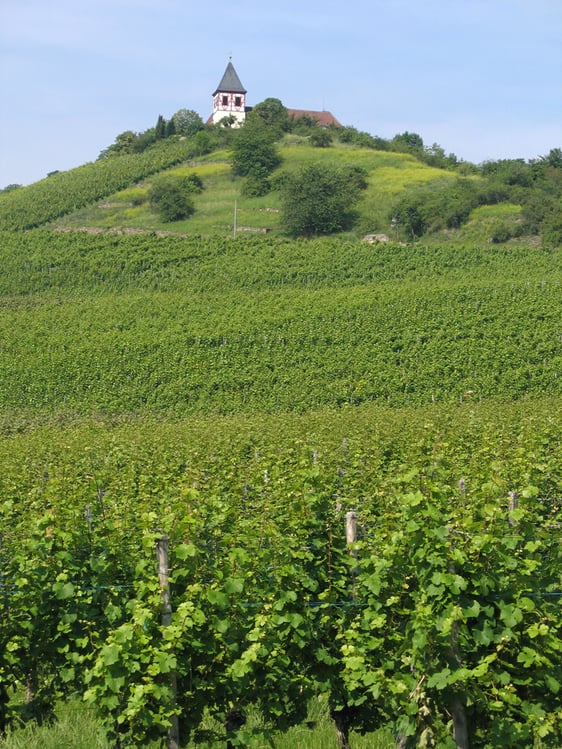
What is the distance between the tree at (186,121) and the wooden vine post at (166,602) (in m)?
104

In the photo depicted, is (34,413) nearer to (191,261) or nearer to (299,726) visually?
(191,261)

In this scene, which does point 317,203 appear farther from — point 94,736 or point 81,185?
point 94,736

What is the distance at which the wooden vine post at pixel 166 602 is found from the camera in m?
7.50

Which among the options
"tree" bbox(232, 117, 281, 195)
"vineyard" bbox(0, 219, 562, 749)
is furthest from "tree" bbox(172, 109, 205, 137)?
"vineyard" bbox(0, 219, 562, 749)

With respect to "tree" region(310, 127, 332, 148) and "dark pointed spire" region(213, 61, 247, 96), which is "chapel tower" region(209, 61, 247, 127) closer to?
"dark pointed spire" region(213, 61, 247, 96)

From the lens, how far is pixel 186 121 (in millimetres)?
113125

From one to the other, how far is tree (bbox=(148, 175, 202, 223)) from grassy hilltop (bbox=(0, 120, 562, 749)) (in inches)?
762

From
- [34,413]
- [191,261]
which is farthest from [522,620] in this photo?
[191,261]

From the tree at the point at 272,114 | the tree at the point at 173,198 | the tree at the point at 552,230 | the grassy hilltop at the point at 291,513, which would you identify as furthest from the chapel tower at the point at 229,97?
the grassy hilltop at the point at 291,513

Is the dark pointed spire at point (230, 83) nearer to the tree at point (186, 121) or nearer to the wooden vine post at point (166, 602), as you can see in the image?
the tree at point (186, 121)

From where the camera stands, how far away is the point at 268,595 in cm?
796

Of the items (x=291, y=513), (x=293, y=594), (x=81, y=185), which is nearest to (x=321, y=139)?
(x=81, y=185)

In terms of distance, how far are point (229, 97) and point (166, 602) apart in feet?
381

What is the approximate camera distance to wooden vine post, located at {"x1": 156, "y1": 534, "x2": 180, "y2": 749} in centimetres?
750
